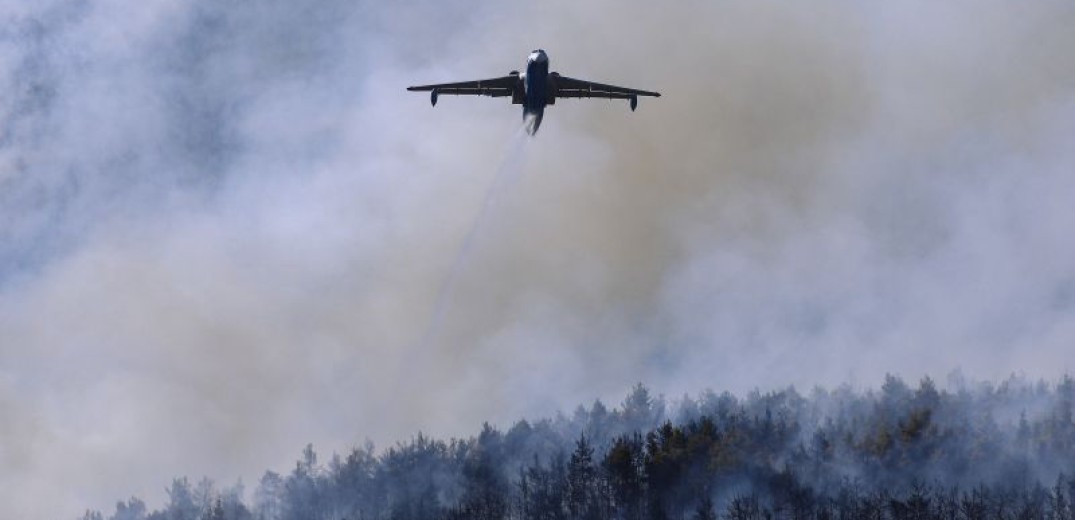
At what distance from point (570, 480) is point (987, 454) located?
4448cm

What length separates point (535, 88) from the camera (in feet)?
472

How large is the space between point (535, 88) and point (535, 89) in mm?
79

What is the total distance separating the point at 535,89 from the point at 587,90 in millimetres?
7694

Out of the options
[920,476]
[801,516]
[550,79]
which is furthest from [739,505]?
[550,79]

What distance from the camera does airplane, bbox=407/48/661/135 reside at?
471 feet

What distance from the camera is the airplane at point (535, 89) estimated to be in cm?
14350

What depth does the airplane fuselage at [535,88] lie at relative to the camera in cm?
14300

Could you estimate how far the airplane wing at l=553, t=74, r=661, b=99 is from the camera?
14750cm

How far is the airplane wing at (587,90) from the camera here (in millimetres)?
147500

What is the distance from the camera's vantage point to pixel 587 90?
493 ft

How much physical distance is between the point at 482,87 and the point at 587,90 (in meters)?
8.66

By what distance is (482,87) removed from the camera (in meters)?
150

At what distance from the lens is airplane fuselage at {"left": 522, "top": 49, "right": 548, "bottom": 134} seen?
14300 cm

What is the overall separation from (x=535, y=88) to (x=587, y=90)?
7.69 m
